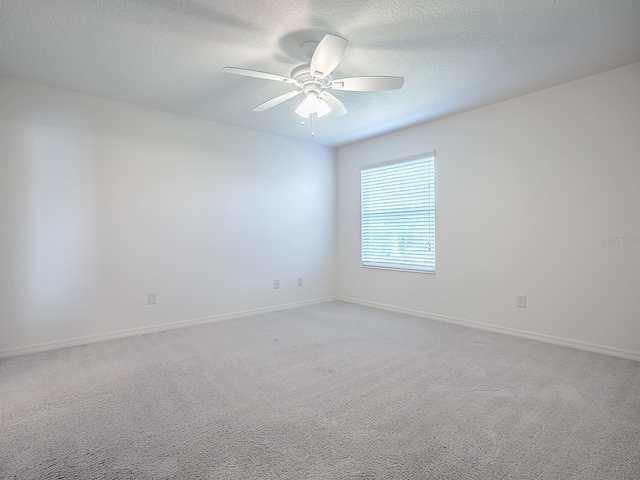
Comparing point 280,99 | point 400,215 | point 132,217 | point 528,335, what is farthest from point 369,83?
point 528,335

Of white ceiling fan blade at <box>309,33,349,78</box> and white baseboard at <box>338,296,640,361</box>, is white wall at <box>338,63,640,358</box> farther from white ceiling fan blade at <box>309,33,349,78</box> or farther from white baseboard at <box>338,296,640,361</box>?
white ceiling fan blade at <box>309,33,349,78</box>

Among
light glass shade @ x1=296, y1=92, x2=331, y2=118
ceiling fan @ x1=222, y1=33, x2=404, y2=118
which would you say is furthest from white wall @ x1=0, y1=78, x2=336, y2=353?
light glass shade @ x1=296, y1=92, x2=331, y2=118

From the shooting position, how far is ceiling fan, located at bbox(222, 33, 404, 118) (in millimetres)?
2021

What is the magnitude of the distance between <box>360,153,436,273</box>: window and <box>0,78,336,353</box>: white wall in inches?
37.0

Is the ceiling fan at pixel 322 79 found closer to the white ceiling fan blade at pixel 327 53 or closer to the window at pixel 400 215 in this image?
the white ceiling fan blade at pixel 327 53

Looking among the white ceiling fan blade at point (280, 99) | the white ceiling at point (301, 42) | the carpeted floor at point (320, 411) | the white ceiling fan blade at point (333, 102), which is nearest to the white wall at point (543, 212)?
the white ceiling at point (301, 42)

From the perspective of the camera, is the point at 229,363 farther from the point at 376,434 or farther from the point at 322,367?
the point at 376,434

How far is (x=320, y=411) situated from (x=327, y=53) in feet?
6.90

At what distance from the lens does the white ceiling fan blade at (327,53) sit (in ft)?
6.31

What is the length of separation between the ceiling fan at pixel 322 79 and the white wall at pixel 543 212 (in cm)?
174

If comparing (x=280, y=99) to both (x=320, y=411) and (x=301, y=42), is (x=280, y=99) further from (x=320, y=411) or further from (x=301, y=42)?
(x=320, y=411)

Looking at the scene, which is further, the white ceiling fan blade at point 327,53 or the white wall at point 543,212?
the white wall at point 543,212

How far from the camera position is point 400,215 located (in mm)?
4473

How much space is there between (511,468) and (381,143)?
3.94 m
